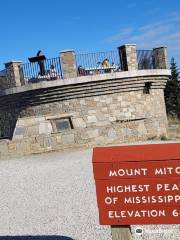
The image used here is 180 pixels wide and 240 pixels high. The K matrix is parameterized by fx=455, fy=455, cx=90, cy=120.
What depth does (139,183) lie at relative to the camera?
405 cm

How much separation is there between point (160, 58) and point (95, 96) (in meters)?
4.24

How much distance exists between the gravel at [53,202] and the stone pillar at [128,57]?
7.11 m

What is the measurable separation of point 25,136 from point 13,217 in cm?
762

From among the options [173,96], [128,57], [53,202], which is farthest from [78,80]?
[173,96]

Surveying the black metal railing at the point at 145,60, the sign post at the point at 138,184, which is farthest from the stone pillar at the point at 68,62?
the sign post at the point at 138,184

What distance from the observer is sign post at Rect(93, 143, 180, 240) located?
3.98 metres

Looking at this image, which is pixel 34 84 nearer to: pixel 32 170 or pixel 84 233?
pixel 32 170

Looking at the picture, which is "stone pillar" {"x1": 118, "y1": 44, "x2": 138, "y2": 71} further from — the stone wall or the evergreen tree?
the evergreen tree

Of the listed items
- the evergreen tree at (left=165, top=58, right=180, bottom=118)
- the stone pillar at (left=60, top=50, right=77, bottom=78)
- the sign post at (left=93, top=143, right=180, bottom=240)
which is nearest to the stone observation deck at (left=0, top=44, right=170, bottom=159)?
the stone pillar at (left=60, top=50, right=77, bottom=78)

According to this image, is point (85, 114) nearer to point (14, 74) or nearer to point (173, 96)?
point (14, 74)

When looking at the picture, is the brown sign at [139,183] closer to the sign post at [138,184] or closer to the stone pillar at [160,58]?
the sign post at [138,184]

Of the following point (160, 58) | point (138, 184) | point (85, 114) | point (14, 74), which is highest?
point (160, 58)

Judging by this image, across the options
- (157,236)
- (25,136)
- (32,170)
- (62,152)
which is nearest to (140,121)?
(62,152)

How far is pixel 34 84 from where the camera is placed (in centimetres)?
1783
